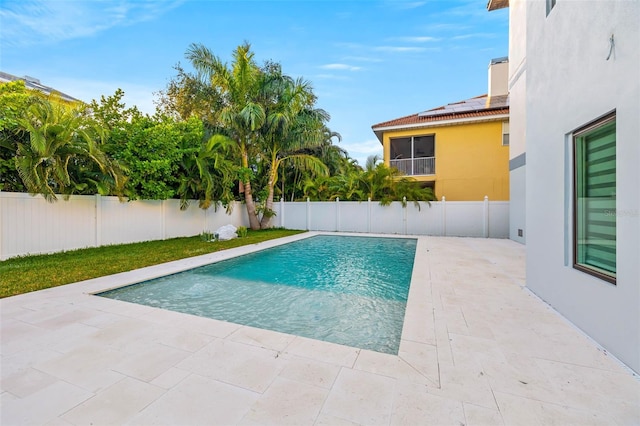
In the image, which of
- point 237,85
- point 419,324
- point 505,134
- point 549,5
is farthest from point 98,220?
point 505,134

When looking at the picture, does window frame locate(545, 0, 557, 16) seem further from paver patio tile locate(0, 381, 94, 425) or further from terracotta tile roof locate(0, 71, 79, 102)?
terracotta tile roof locate(0, 71, 79, 102)

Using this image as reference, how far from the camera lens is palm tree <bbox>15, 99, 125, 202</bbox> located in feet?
24.3

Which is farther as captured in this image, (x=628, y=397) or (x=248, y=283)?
(x=248, y=283)

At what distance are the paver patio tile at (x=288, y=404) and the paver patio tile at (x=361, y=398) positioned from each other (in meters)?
0.10

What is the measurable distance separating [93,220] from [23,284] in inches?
192

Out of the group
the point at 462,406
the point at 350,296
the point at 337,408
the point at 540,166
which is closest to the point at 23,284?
the point at 350,296

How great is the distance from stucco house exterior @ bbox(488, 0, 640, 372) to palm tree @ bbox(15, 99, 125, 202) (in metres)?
10.8

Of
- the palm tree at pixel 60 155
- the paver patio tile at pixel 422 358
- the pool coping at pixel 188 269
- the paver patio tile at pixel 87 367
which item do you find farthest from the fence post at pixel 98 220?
the paver patio tile at pixel 422 358

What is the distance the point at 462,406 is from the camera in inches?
83.7

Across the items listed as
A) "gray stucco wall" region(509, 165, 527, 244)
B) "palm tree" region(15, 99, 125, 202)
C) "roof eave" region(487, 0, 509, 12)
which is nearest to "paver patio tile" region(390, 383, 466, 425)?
"palm tree" region(15, 99, 125, 202)

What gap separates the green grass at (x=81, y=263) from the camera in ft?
17.6

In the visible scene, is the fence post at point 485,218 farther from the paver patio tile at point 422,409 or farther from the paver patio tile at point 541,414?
the paver patio tile at point 422,409

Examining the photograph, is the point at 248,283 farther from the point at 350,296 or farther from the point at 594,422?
the point at 594,422

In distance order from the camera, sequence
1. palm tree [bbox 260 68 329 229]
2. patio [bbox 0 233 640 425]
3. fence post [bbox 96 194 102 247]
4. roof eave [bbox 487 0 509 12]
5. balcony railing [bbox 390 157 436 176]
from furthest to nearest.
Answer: balcony railing [bbox 390 157 436 176], palm tree [bbox 260 68 329 229], roof eave [bbox 487 0 509 12], fence post [bbox 96 194 102 247], patio [bbox 0 233 640 425]
